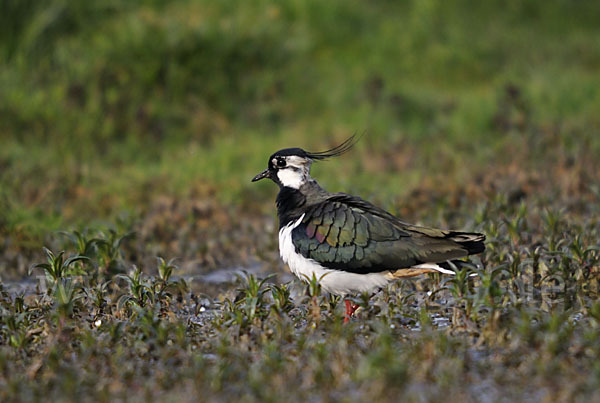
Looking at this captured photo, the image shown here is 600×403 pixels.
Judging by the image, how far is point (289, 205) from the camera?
6.44 meters

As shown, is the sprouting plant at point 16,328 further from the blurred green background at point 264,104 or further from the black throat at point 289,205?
the blurred green background at point 264,104

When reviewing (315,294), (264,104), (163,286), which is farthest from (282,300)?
(264,104)

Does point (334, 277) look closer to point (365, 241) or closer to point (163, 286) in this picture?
point (365, 241)

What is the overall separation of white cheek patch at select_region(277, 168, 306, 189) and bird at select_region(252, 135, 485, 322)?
0.42 m

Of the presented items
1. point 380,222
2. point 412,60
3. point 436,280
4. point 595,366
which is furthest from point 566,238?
point 412,60

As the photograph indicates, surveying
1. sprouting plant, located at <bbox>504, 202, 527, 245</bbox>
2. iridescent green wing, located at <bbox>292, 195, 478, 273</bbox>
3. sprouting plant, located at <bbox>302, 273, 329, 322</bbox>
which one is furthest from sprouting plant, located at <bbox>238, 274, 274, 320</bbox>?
sprouting plant, located at <bbox>504, 202, 527, 245</bbox>

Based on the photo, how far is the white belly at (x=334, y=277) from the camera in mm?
5809

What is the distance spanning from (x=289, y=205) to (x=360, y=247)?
34.8 inches

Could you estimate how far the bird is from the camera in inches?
224

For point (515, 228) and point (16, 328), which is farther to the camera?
point (515, 228)

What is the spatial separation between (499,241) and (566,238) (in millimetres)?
773

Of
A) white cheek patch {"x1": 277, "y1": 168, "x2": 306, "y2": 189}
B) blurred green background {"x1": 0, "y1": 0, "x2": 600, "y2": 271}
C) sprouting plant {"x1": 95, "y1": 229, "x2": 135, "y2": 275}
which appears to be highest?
blurred green background {"x1": 0, "y1": 0, "x2": 600, "y2": 271}

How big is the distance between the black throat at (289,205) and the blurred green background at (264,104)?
2346 mm

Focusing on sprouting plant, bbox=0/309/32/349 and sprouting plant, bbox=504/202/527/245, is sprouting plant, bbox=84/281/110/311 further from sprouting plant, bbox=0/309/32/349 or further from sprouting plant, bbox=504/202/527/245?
sprouting plant, bbox=504/202/527/245
